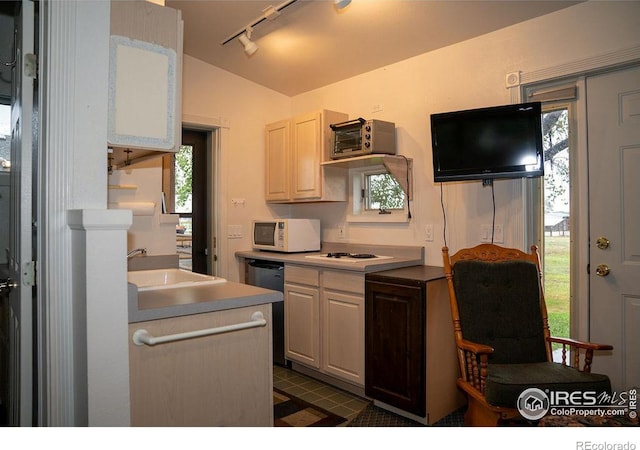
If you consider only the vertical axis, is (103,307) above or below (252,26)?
below

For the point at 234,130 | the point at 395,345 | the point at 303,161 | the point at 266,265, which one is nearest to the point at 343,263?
the point at 395,345

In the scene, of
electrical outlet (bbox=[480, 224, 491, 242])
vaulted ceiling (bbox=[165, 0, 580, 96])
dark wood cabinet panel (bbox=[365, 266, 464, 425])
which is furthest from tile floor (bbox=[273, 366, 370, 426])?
vaulted ceiling (bbox=[165, 0, 580, 96])

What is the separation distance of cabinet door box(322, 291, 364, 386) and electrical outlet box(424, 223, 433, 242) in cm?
73

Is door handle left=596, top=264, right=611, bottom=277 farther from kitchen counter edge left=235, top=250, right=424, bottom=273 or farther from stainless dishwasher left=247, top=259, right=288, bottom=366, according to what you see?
stainless dishwasher left=247, top=259, right=288, bottom=366

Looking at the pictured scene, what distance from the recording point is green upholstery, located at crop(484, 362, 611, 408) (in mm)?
1996

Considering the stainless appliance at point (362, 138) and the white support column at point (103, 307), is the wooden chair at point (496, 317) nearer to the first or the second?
the stainless appliance at point (362, 138)

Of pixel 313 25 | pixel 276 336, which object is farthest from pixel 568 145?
pixel 276 336

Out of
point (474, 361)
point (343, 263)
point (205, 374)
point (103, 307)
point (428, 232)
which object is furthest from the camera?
point (428, 232)

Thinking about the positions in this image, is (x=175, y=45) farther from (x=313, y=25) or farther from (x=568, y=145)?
(x=568, y=145)

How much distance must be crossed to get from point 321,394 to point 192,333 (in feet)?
5.95

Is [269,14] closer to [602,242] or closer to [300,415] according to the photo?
[602,242]

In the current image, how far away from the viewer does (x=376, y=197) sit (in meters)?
3.79

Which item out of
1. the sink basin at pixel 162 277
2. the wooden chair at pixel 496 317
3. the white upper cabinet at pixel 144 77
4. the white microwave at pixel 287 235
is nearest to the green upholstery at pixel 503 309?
the wooden chair at pixel 496 317

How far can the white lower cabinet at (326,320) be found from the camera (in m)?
2.99
